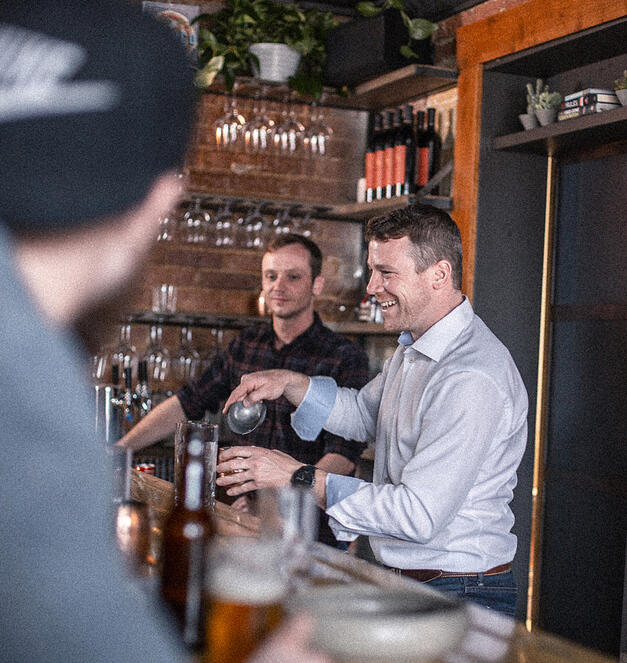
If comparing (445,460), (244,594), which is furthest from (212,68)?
(244,594)

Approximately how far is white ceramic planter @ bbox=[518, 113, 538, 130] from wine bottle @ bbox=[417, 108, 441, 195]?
0.54 metres

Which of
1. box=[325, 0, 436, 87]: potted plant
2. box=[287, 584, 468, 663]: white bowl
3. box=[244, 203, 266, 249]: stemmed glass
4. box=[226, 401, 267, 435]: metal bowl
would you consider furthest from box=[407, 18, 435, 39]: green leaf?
box=[287, 584, 468, 663]: white bowl

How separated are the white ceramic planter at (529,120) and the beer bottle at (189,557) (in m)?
2.74

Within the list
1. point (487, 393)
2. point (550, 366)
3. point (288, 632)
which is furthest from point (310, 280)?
point (288, 632)

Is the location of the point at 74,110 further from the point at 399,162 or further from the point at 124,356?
the point at 124,356

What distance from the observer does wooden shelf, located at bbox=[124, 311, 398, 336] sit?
414cm

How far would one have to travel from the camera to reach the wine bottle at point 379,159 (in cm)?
415

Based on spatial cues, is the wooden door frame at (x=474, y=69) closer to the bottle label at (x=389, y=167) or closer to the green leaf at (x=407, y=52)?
the green leaf at (x=407, y=52)

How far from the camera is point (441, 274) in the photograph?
238 centimetres

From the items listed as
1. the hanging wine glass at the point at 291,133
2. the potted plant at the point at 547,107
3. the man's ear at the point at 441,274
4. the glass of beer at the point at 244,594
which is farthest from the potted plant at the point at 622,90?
the glass of beer at the point at 244,594

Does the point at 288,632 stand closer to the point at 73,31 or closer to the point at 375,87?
the point at 73,31

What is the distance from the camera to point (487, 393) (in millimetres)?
2055

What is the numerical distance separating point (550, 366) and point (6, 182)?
3.30 m

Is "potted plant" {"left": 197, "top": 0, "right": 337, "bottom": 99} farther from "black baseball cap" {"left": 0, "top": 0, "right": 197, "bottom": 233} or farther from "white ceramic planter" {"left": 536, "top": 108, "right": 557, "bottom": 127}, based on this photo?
"black baseball cap" {"left": 0, "top": 0, "right": 197, "bottom": 233}
